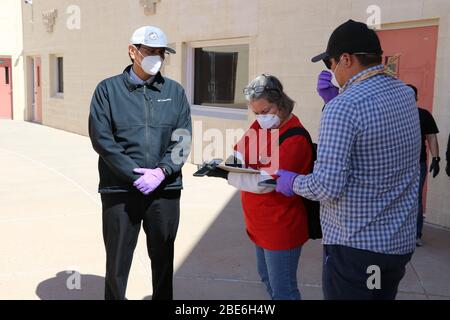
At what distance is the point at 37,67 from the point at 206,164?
1699cm

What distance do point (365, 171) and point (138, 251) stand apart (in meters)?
3.33

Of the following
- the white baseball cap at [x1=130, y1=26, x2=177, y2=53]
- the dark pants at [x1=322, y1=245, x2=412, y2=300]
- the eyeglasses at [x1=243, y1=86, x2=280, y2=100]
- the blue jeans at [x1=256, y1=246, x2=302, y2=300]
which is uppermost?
the white baseball cap at [x1=130, y1=26, x2=177, y2=53]

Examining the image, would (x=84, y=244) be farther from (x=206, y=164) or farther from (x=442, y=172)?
(x=442, y=172)

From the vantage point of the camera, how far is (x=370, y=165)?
1921 millimetres

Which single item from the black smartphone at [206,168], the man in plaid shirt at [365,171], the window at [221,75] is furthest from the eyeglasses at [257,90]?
the window at [221,75]

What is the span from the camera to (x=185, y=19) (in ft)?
31.9

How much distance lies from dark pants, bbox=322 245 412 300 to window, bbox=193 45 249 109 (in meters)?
7.08

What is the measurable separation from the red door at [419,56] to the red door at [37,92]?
48.2 ft

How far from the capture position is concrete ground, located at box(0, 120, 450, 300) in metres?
3.92

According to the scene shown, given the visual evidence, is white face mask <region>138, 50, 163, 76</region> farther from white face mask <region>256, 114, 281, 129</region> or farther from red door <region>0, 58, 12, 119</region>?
red door <region>0, 58, 12, 119</region>

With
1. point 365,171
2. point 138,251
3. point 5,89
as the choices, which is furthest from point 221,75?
point 5,89

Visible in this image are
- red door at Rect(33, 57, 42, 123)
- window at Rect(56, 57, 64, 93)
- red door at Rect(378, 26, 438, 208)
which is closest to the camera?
red door at Rect(378, 26, 438, 208)

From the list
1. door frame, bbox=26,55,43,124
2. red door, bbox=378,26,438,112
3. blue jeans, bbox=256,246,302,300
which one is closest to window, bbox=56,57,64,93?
door frame, bbox=26,55,43,124

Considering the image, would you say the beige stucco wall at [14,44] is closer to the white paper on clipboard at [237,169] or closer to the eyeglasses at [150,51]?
the eyeglasses at [150,51]
